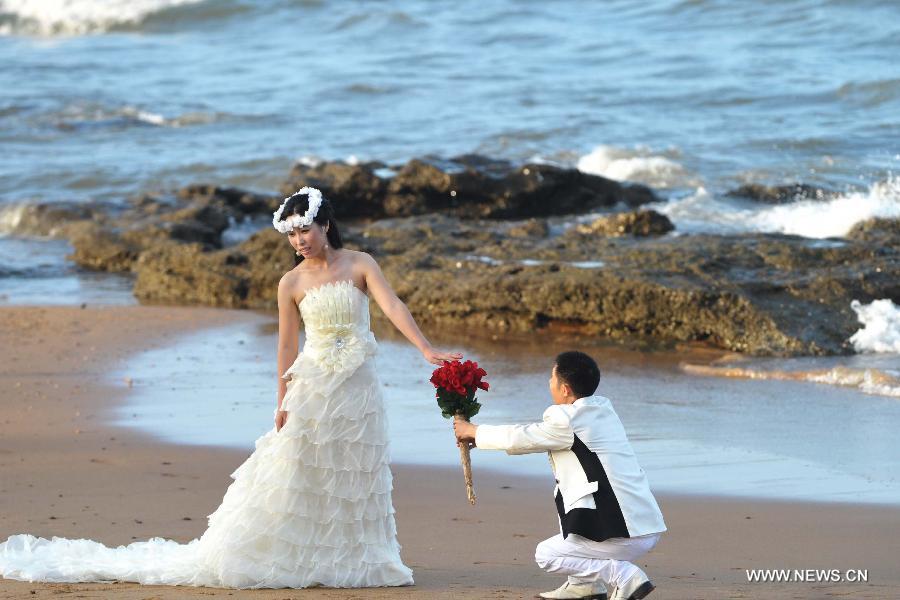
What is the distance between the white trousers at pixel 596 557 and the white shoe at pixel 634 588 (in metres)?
0.02

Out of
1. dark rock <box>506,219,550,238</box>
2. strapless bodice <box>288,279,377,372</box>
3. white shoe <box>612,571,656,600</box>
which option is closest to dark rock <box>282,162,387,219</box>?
dark rock <box>506,219,550,238</box>

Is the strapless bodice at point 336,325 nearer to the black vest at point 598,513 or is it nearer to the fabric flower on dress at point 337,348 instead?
the fabric flower on dress at point 337,348

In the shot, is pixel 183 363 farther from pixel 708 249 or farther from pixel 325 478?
pixel 325 478

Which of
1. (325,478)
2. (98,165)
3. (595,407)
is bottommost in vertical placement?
(98,165)

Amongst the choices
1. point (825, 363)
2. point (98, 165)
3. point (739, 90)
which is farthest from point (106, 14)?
point (825, 363)

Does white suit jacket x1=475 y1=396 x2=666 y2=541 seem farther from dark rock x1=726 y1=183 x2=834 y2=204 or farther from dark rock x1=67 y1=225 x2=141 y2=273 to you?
dark rock x1=726 y1=183 x2=834 y2=204

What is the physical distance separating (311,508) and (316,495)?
0.06 metres

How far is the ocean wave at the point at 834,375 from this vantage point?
9477 millimetres

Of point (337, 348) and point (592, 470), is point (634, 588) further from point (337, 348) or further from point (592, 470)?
point (337, 348)

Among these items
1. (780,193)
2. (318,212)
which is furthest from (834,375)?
(780,193)

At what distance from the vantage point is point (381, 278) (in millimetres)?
5582

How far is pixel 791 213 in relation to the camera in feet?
56.5

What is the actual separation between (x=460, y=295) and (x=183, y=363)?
264 cm

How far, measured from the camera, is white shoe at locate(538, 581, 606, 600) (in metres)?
4.98
